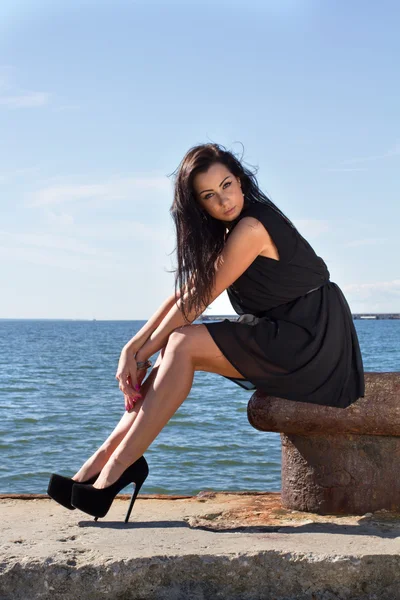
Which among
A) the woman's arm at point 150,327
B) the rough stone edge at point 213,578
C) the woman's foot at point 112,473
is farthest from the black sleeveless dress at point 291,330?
the rough stone edge at point 213,578

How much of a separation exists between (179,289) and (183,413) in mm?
12406

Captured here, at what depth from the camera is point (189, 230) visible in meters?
3.45

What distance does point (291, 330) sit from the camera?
3264mm

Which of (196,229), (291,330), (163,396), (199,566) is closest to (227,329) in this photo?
(291,330)

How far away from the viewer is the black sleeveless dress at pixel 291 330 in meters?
3.21

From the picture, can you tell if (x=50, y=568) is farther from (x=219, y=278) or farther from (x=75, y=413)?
(x=75, y=413)

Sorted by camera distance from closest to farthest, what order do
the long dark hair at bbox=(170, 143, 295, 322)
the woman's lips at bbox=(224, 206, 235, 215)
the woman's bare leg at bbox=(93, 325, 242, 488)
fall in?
the woman's bare leg at bbox=(93, 325, 242, 488)
the long dark hair at bbox=(170, 143, 295, 322)
the woman's lips at bbox=(224, 206, 235, 215)

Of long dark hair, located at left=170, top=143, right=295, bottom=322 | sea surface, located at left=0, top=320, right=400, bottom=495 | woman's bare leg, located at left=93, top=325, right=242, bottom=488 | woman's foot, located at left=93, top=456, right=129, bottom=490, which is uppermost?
long dark hair, located at left=170, top=143, right=295, bottom=322

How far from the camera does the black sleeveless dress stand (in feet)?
10.5

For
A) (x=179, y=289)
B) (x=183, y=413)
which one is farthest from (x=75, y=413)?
(x=179, y=289)

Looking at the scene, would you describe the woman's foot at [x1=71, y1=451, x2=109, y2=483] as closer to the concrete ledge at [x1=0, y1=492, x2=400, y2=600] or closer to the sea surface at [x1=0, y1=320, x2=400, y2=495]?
the concrete ledge at [x1=0, y1=492, x2=400, y2=600]

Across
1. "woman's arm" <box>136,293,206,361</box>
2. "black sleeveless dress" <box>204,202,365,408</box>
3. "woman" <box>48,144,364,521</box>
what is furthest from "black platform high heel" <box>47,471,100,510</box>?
"black sleeveless dress" <box>204,202,365,408</box>

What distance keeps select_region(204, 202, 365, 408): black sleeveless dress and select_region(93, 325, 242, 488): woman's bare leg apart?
0.09m

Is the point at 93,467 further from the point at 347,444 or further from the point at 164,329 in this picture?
the point at 347,444
